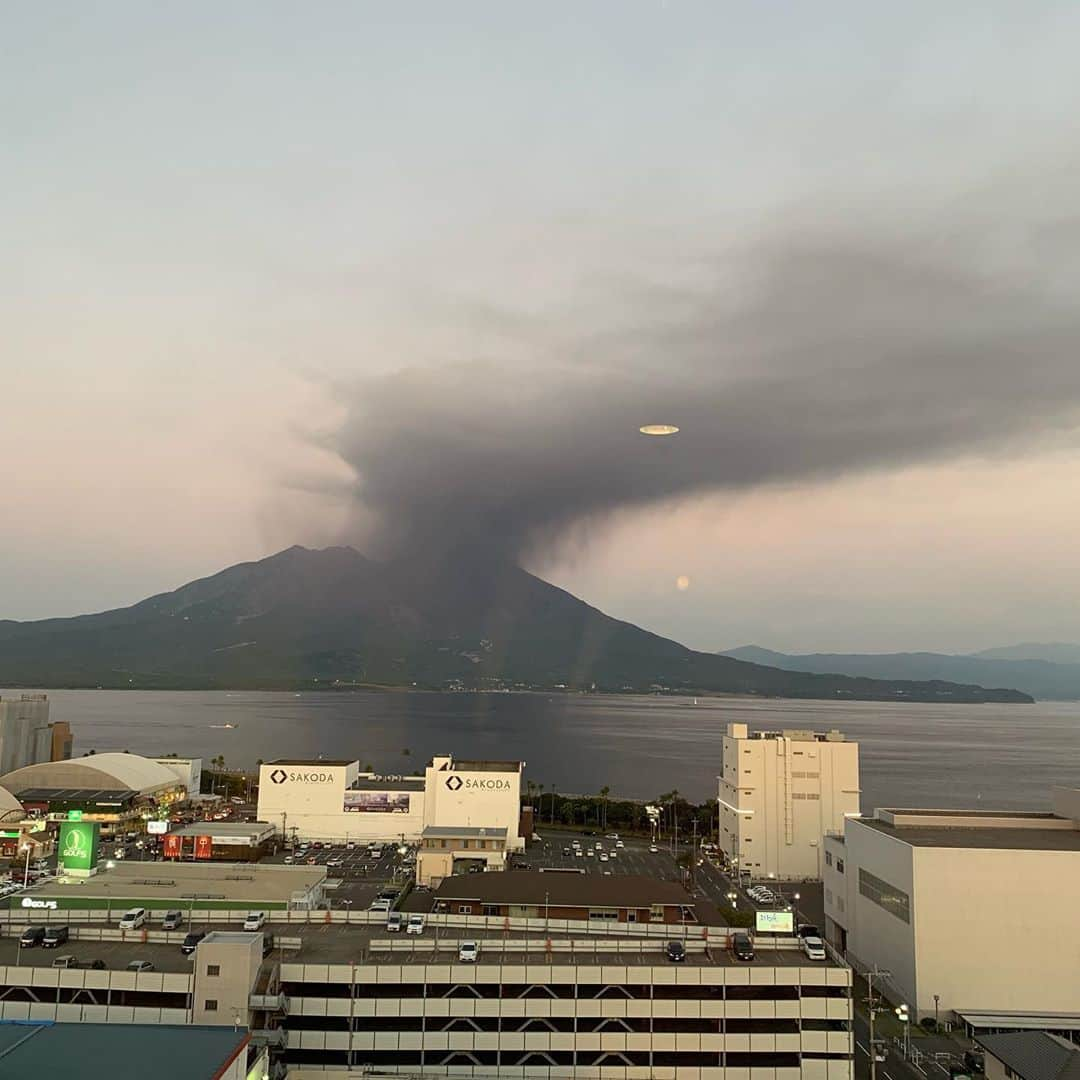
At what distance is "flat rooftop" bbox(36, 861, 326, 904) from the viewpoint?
2598 cm

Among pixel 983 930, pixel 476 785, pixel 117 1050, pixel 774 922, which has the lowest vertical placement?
pixel 983 930

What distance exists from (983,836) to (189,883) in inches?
1076

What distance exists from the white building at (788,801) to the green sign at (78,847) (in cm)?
3059

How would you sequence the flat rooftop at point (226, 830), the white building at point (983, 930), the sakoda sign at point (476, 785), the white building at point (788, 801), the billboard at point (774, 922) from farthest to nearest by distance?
1. the sakoda sign at point (476, 785)
2. the white building at point (788, 801)
3. the flat rooftop at point (226, 830)
4. the white building at point (983, 930)
5. the billboard at point (774, 922)

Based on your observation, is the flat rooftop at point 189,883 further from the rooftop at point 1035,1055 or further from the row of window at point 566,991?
the rooftop at point 1035,1055

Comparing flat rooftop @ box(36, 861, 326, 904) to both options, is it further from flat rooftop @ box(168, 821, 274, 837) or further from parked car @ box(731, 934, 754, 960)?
parked car @ box(731, 934, 754, 960)

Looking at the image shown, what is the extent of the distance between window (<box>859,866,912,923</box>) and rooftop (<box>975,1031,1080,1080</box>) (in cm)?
680

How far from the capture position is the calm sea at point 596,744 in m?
94.2

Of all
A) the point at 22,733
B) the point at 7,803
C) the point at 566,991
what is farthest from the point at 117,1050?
the point at 22,733

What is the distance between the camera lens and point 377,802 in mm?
49219

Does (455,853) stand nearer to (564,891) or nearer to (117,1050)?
(564,891)

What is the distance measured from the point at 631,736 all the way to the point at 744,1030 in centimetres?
13127

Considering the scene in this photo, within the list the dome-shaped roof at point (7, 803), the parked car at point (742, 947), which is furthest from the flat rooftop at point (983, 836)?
the dome-shaped roof at point (7, 803)

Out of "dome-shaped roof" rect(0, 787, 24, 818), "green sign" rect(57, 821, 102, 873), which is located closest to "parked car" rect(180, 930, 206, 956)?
"green sign" rect(57, 821, 102, 873)
